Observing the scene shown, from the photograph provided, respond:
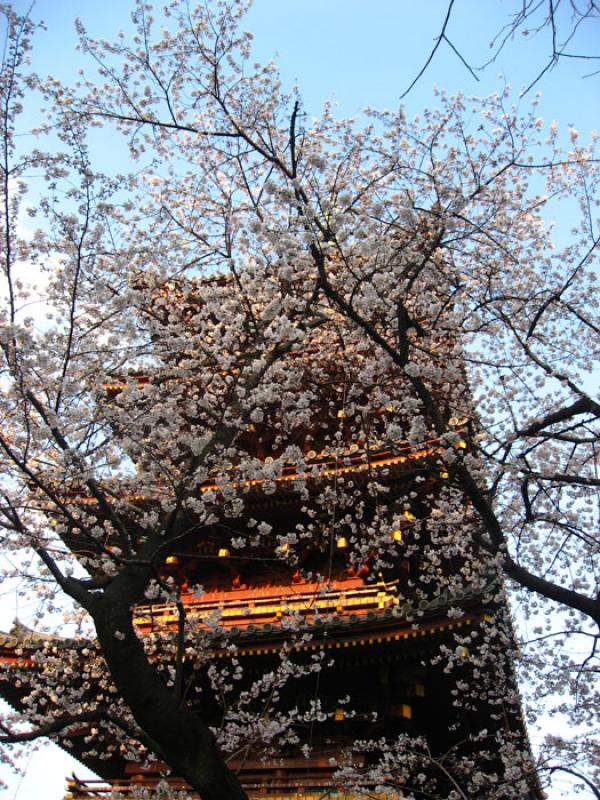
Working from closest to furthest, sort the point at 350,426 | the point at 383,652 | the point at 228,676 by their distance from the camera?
the point at 383,652 → the point at 228,676 → the point at 350,426

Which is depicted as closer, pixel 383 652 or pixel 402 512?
pixel 383 652

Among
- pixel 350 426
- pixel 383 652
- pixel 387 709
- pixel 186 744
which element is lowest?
pixel 186 744

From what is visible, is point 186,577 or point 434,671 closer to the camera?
point 434,671

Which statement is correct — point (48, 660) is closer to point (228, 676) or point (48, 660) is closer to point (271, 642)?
point (228, 676)

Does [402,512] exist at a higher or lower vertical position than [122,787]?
higher

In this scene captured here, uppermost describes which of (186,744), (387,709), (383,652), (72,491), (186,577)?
(72,491)

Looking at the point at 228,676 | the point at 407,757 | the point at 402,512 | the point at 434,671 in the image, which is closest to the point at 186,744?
the point at 407,757

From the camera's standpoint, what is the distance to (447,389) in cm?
977

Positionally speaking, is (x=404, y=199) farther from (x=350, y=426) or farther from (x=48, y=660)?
(x=48, y=660)

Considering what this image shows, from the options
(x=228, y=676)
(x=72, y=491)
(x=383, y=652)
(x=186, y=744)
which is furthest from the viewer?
(x=72, y=491)

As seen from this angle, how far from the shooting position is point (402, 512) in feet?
36.9

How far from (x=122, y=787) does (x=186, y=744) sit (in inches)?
221

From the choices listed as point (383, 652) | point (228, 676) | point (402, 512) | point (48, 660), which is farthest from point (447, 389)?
point (48, 660)

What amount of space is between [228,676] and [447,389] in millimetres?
5207
